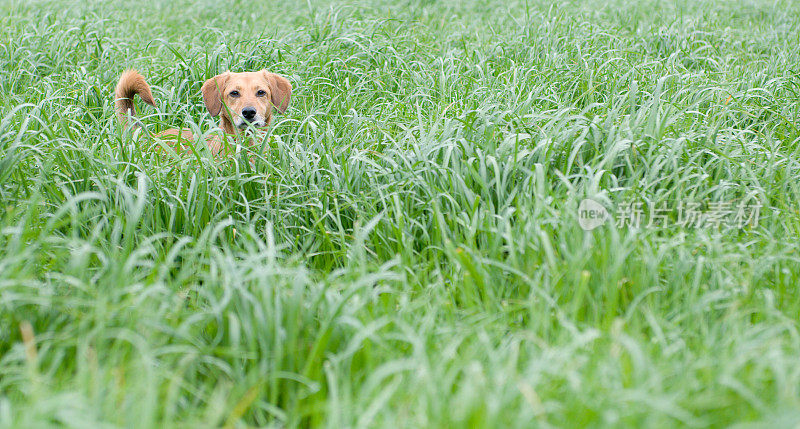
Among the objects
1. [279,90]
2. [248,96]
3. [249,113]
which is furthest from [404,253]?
[279,90]

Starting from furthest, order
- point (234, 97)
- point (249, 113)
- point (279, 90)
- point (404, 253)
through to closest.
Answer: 1. point (279, 90)
2. point (234, 97)
3. point (249, 113)
4. point (404, 253)

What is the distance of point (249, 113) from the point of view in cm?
400

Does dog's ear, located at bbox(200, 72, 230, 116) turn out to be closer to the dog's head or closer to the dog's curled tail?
the dog's head

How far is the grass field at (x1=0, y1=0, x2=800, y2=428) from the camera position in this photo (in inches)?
70.1

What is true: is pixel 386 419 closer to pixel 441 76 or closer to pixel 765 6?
pixel 441 76

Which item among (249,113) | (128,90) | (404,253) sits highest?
(128,90)

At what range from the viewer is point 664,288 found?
2.36 meters

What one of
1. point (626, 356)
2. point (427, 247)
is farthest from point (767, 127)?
point (626, 356)

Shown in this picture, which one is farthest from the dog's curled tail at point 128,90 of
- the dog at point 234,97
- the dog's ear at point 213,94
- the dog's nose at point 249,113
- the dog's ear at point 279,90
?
the dog's ear at point 279,90

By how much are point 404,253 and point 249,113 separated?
175 centimetres

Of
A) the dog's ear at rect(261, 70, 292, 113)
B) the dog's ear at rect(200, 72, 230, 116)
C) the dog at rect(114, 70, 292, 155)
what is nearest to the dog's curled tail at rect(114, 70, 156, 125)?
the dog at rect(114, 70, 292, 155)

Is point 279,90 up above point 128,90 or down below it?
below

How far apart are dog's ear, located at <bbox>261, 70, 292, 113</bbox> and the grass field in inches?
4.1

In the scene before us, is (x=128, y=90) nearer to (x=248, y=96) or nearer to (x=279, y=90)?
(x=248, y=96)
